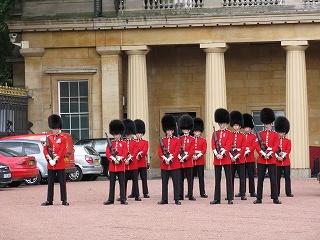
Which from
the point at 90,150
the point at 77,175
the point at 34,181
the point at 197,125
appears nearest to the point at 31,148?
the point at 34,181

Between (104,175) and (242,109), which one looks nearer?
(104,175)

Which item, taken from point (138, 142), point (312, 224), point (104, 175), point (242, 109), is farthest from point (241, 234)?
point (242, 109)

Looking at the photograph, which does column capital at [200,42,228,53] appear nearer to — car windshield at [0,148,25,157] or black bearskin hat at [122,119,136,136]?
car windshield at [0,148,25,157]

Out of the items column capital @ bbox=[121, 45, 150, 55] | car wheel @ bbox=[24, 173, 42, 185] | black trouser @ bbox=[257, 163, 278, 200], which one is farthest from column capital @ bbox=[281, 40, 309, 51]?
black trouser @ bbox=[257, 163, 278, 200]

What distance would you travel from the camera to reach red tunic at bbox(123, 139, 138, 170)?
91.0 ft

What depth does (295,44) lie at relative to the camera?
43906 mm

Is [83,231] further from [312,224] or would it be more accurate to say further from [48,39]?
[48,39]

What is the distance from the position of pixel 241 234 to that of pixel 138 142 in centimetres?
978

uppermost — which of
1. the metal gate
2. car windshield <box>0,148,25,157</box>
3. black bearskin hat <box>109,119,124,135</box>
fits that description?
the metal gate

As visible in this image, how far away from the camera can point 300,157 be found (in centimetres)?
4388

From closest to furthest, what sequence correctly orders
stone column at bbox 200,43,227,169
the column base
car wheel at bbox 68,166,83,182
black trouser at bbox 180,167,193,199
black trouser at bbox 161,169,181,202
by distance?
black trouser at bbox 161,169,181,202 < black trouser at bbox 180,167,193,199 < car wheel at bbox 68,166,83,182 < the column base < stone column at bbox 200,43,227,169

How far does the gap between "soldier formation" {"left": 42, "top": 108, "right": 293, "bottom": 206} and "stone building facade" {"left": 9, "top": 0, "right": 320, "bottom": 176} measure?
14732 millimetres

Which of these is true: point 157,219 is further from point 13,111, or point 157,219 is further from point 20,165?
point 13,111

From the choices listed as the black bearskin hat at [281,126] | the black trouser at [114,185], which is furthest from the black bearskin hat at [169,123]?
the black bearskin hat at [281,126]
